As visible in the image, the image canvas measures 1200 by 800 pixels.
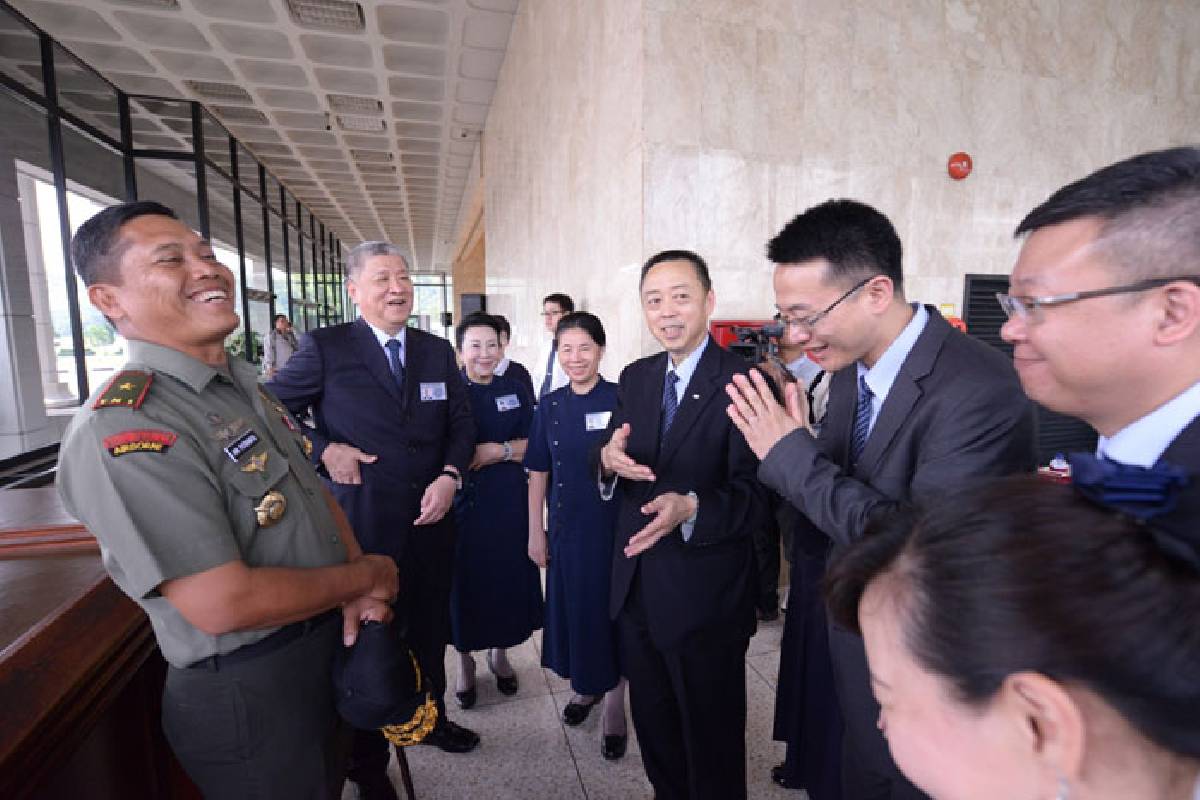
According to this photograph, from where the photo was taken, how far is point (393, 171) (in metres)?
11.3

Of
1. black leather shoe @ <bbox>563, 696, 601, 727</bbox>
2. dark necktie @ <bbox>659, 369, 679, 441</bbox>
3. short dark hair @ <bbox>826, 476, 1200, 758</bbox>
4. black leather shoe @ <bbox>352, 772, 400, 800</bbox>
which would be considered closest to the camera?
short dark hair @ <bbox>826, 476, 1200, 758</bbox>

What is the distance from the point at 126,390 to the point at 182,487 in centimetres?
23

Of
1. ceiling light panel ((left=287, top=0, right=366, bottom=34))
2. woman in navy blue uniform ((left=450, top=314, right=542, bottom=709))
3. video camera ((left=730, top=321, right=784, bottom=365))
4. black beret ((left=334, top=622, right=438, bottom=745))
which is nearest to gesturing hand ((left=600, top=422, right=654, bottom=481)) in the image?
black beret ((left=334, top=622, right=438, bottom=745))

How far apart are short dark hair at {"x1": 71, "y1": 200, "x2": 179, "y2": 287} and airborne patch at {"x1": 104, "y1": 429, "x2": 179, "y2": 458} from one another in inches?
16.7

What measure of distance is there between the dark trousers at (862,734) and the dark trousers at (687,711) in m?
0.42

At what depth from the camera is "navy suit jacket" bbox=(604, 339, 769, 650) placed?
5.08 ft

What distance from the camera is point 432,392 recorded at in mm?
2246

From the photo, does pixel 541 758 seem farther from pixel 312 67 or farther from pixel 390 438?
pixel 312 67

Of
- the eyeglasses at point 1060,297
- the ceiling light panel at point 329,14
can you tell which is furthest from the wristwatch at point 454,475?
the ceiling light panel at point 329,14

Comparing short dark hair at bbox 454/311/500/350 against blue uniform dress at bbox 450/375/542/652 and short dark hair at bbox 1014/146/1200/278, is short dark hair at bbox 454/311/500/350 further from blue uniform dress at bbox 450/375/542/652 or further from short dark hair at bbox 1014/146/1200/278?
short dark hair at bbox 1014/146/1200/278

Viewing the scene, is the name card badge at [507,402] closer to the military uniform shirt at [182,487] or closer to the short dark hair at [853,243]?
the military uniform shirt at [182,487]

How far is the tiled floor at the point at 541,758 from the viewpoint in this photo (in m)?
1.95

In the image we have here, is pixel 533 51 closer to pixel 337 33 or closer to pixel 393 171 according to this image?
pixel 337 33

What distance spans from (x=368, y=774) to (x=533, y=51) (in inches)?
207
